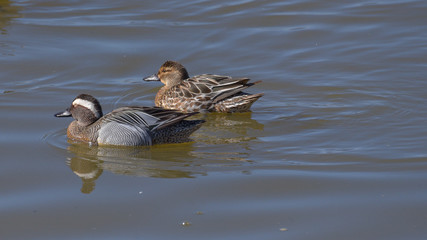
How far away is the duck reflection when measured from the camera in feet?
23.7

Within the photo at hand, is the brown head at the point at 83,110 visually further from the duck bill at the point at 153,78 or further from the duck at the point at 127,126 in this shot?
the duck bill at the point at 153,78

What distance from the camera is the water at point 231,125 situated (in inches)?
239

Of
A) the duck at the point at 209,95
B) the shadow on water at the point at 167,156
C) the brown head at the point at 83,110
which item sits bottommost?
the shadow on water at the point at 167,156

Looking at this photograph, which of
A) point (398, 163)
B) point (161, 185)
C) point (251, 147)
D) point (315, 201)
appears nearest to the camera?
point (315, 201)

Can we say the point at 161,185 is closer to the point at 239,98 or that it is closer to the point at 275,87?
the point at 239,98

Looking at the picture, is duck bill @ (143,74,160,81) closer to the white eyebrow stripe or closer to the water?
the water

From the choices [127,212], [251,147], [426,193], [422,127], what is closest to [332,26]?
[422,127]

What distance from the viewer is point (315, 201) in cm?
629

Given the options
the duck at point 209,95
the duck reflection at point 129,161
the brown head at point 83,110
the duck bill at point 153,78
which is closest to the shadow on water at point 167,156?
the duck reflection at point 129,161

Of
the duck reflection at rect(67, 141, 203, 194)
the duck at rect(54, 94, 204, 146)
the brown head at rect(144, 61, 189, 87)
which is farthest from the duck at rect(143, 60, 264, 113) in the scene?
the duck reflection at rect(67, 141, 203, 194)

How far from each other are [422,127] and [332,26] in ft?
15.7

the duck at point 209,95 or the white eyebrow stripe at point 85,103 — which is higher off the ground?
the white eyebrow stripe at point 85,103

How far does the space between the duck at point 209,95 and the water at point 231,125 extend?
0.24 metres

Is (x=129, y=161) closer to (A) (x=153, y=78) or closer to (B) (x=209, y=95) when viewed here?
(B) (x=209, y=95)
